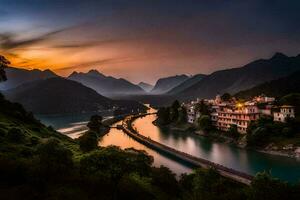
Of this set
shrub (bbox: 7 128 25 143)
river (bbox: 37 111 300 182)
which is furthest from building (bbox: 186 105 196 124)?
shrub (bbox: 7 128 25 143)

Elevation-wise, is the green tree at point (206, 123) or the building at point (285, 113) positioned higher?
the building at point (285, 113)

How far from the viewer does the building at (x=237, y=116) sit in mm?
82562

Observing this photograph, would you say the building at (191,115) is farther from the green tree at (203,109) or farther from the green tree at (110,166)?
the green tree at (110,166)

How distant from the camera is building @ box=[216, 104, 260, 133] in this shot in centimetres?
8256

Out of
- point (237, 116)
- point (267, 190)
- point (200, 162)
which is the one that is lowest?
point (200, 162)

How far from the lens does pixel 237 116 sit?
86562 mm

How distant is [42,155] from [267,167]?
135 feet

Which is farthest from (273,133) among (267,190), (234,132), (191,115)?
(267,190)

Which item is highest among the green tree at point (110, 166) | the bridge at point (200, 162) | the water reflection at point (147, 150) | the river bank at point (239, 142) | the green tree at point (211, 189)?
the green tree at point (110, 166)

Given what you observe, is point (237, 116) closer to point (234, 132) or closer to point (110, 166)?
point (234, 132)

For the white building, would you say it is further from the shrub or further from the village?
the shrub

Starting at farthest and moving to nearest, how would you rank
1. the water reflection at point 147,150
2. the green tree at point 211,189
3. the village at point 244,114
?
the village at point 244,114 < the water reflection at point 147,150 < the green tree at point 211,189

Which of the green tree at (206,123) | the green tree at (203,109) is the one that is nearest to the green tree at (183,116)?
A: the green tree at (203,109)

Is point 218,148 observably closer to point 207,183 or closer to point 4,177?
point 207,183
